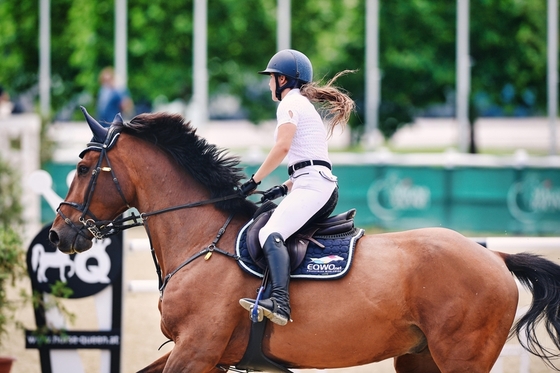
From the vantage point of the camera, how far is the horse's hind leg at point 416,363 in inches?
220

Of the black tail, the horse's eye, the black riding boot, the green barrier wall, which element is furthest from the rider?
the green barrier wall

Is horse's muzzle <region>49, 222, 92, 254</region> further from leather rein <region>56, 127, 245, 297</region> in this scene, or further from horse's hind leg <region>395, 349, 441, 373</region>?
horse's hind leg <region>395, 349, 441, 373</region>

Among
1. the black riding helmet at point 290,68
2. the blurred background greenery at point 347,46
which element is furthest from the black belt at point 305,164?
the blurred background greenery at point 347,46

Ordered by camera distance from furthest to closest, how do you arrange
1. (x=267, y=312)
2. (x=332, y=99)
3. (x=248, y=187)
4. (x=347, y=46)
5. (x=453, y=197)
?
1. (x=347, y=46)
2. (x=453, y=197)
3. (x=332, y=99)
4. (x=248, y=187)
5. (x=267, y=312)

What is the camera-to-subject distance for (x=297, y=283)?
208 inches

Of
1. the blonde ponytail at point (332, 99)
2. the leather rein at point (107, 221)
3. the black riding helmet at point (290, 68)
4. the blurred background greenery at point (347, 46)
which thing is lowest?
the leather rein at point (107, 221)

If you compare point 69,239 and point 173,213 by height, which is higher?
point 173,213

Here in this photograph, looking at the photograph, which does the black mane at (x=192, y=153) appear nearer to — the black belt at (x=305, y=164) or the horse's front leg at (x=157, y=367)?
the black belt at (x=305, y=164)

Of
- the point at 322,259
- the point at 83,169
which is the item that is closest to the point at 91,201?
the point at 83,169

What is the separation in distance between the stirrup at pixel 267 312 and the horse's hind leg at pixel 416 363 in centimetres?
106

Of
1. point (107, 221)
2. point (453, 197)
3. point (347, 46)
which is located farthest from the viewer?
point (347, 46)

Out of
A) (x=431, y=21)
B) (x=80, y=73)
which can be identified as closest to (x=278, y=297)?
(x=431, y=21)

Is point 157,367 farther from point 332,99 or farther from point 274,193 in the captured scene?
point 332,99

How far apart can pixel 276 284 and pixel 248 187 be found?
0.68 metres
